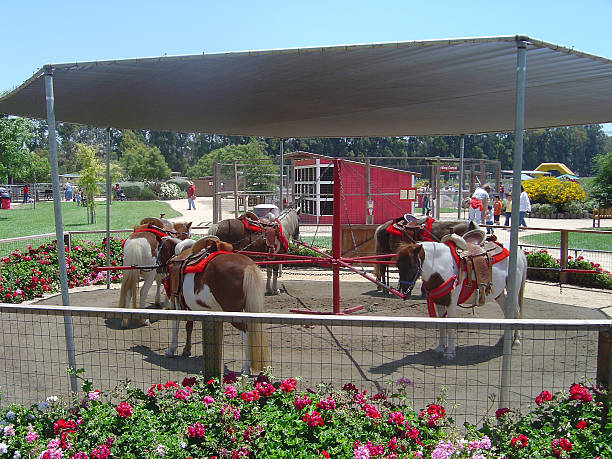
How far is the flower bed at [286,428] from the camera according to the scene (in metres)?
2.79

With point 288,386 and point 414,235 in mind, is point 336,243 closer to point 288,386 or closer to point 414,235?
point 414,235

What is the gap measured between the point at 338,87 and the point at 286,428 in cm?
380

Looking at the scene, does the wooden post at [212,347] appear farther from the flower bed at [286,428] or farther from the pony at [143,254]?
the pony at [143,254]

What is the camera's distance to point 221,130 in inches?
400

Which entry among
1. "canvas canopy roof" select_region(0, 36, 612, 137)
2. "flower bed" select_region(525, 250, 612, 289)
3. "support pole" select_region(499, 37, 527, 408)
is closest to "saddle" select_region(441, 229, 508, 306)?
"canvas canopy roof" select_region(0, 36, 612, 137)

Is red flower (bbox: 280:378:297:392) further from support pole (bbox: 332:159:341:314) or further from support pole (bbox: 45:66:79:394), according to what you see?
support pole (bbox: 332:159:341:314)

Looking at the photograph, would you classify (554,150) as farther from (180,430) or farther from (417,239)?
(180,430)

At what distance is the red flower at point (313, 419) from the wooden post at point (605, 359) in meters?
1.87

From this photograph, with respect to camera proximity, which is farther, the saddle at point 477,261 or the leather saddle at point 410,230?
the leather saddle at point 410,230

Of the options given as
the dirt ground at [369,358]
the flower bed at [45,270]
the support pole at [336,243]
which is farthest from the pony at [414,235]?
the flower bed at [45,270]

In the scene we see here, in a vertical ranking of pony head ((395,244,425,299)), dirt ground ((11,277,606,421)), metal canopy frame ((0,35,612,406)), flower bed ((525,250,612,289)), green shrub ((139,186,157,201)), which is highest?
metal canopy frame ((0,35,612,406))

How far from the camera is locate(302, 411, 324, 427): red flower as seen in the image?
2910mm

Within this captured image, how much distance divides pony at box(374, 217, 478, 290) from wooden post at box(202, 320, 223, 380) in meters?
5.57

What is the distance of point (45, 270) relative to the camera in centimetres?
919
